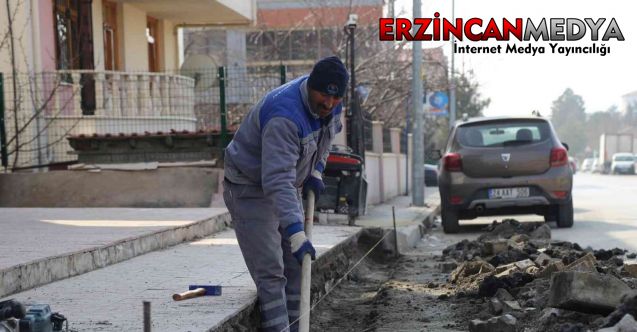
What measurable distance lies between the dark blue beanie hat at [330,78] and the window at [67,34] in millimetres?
12742

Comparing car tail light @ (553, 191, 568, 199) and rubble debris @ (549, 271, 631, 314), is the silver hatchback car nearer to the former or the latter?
car tail light @ (553, 191, 568, 199)

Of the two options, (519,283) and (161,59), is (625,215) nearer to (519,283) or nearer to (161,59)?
(519,283)

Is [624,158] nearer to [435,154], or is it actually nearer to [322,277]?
[435,154]

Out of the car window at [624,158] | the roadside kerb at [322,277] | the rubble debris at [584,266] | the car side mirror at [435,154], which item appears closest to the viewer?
the roadside kerb at [322,277]

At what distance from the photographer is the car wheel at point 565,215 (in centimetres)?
1345

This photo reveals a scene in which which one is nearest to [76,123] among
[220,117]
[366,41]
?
[220,117]

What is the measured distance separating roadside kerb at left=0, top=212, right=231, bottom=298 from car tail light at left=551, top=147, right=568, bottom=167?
17.8 feet

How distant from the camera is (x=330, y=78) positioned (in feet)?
16.1

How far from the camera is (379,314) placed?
6992 mm

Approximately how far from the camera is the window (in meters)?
17.0

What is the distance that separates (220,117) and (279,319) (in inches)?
382

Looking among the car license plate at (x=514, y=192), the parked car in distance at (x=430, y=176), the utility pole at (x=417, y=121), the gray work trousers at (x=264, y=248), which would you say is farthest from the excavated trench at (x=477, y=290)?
the parked car in distance at (x=430, y=176)

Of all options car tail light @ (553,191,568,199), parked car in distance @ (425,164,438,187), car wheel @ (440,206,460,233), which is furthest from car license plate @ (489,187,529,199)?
parked car in distance @ (425,164,438,187)

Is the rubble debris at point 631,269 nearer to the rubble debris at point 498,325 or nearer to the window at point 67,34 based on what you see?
the rubble debris at point 498,325
